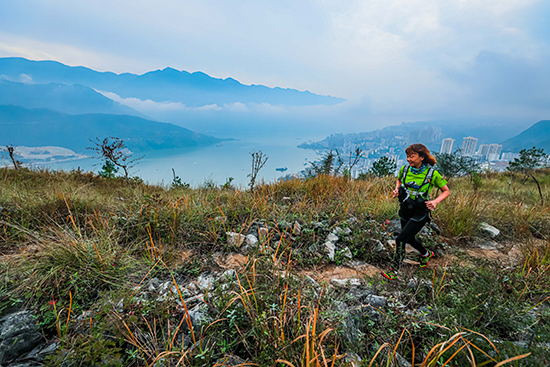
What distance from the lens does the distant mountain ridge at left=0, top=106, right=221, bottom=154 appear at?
148 metres

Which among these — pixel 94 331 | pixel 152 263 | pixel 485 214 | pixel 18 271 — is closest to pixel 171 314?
pixel 94 331

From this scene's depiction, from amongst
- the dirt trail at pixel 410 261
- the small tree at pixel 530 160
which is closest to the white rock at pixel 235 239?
the dirt trail at pixel 410 261

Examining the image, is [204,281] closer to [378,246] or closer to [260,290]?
[260,290]

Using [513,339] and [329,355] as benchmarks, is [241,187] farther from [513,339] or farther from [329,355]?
[513,339]

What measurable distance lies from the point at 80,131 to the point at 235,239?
228m

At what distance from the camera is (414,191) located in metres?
3.03

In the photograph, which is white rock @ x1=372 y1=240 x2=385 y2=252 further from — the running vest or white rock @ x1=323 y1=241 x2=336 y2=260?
the running vest

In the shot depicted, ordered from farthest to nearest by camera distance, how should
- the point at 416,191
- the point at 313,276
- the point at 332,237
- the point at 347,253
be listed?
the point at 332,237, the point at 347,253, the point at 416,191, the point at 313,276

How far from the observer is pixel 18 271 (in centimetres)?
229

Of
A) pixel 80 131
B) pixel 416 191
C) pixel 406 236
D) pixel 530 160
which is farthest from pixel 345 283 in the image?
pixel 80 131

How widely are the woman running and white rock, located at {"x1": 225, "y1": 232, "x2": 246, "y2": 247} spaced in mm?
2175

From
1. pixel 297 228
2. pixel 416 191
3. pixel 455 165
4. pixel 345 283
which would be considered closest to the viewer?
pixel 345 283

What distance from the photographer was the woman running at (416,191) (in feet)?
9.60

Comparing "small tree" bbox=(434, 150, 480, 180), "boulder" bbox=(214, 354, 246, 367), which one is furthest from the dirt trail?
"small tree" bbox=(434, 150, 480, 180)
